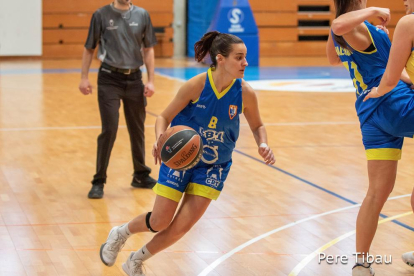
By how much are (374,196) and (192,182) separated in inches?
39.2

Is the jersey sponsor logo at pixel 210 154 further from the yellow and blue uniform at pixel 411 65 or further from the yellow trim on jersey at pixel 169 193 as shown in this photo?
the yellow and blue uniform at pixel 411 65

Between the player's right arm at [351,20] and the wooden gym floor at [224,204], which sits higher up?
the player's right arm at [351,20]

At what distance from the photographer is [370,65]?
12.3ft

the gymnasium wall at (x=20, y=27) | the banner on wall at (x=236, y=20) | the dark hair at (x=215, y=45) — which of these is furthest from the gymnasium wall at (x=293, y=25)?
the dark hair at (x=215, y=45)

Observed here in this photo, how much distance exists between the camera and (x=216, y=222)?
5203 millimetres

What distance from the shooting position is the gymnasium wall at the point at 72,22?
20797mm

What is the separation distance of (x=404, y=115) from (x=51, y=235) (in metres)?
2.54

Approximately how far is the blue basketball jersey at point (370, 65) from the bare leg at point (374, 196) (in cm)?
28

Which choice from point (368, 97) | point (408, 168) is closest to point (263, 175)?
point (408, 168)

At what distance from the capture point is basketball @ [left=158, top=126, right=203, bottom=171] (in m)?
3.62

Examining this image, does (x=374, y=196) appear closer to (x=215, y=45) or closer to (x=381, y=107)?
(x=381, y=107)

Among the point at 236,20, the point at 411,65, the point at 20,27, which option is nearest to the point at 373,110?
the point at 411,65

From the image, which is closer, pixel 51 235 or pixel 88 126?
pixel 51 235

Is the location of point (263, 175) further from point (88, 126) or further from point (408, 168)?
point (88, 126)
